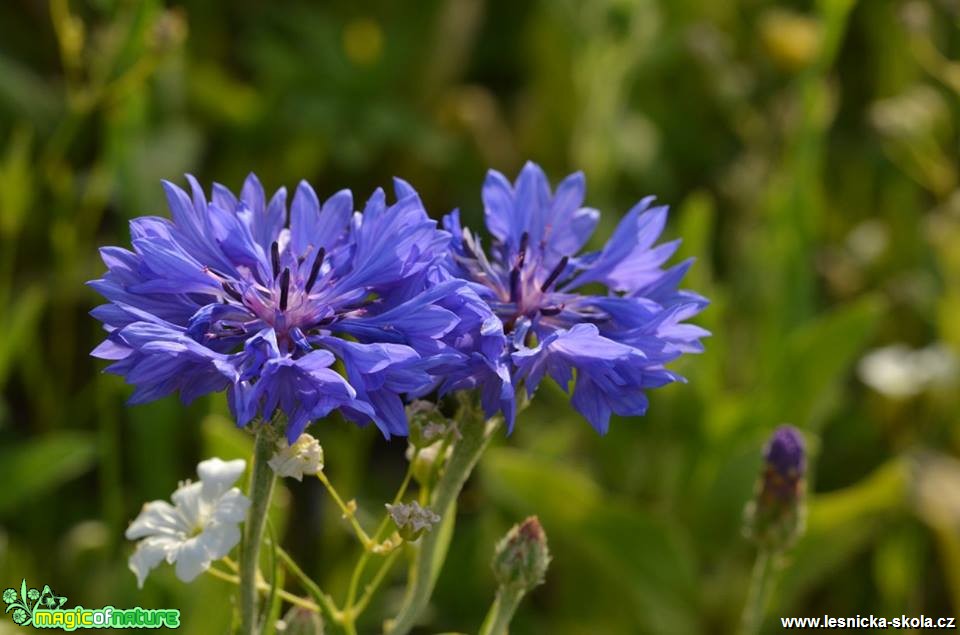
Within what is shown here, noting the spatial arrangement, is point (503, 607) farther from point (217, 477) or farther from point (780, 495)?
point (780, 495)

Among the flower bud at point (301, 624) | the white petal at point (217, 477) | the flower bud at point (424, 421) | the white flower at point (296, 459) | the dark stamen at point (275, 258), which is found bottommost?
the flower bud at point (301, 624)

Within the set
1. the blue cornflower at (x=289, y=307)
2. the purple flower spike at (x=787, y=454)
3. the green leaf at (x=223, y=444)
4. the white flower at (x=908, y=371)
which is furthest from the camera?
the white flower at (x=908, y=371)

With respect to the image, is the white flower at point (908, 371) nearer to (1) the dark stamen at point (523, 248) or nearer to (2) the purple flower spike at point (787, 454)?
(2) the purple flower spike at point (787, 454)

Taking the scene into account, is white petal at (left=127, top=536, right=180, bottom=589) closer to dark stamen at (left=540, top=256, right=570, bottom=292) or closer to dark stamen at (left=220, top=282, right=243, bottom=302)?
dark stamen at (left=220, top=282, right=243, bottom=302)

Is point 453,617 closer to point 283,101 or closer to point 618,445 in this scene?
point 618,445

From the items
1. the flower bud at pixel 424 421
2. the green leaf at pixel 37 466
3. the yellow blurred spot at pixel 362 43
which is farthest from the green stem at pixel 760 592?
the yellow blurred spot at pixel 362 43

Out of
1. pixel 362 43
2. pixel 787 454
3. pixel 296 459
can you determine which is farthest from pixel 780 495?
pixel 362 43

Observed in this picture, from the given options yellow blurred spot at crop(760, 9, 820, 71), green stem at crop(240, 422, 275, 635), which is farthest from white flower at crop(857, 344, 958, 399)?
green stem at crop(240, 422, 275, 635)
